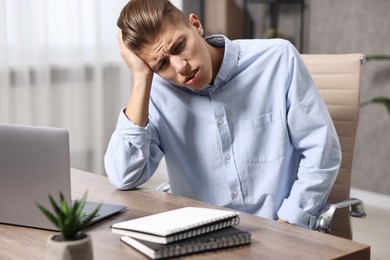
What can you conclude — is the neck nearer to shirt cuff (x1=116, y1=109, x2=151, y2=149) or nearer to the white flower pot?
Answer: shirt cuff (x1=116, y1=109, x2=151, y2=149)

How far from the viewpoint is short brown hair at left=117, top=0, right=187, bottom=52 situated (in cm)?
151

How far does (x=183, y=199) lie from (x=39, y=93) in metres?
2.56

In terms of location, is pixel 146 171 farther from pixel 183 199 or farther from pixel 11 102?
pixel 11 102

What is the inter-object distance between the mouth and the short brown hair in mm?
125

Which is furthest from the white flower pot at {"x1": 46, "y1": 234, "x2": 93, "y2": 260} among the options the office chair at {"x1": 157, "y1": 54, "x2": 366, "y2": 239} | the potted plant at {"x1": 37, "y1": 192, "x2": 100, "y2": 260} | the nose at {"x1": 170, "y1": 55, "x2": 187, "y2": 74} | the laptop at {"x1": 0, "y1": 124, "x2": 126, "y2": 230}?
the office chair at {"x1": 157, "y1": 54, "x2": 366, "y2": 239}

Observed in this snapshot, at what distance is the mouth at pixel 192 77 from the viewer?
5.01 feet

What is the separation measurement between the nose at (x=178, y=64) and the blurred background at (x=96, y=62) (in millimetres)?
2349

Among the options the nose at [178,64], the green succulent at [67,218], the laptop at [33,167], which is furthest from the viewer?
the nose at [178,64]

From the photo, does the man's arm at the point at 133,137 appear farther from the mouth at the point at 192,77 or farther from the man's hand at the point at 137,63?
the mouth at the point at 192,77

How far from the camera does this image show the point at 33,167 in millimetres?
1252

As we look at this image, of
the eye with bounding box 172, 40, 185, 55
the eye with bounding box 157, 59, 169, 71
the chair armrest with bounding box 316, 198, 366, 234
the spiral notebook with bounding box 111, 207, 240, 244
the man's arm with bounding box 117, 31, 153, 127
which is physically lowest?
the chair armrest with bounding box 316, 198, 366, 234

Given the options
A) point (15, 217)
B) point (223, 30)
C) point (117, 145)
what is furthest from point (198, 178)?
point (223, 30)

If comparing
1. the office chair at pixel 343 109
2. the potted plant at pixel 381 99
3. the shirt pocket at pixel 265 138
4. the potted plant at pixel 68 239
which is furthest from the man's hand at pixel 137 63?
the potted plant at pixel 381 99

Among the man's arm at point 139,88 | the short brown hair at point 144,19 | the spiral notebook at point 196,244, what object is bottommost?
the spiral notebook at point 196,244
